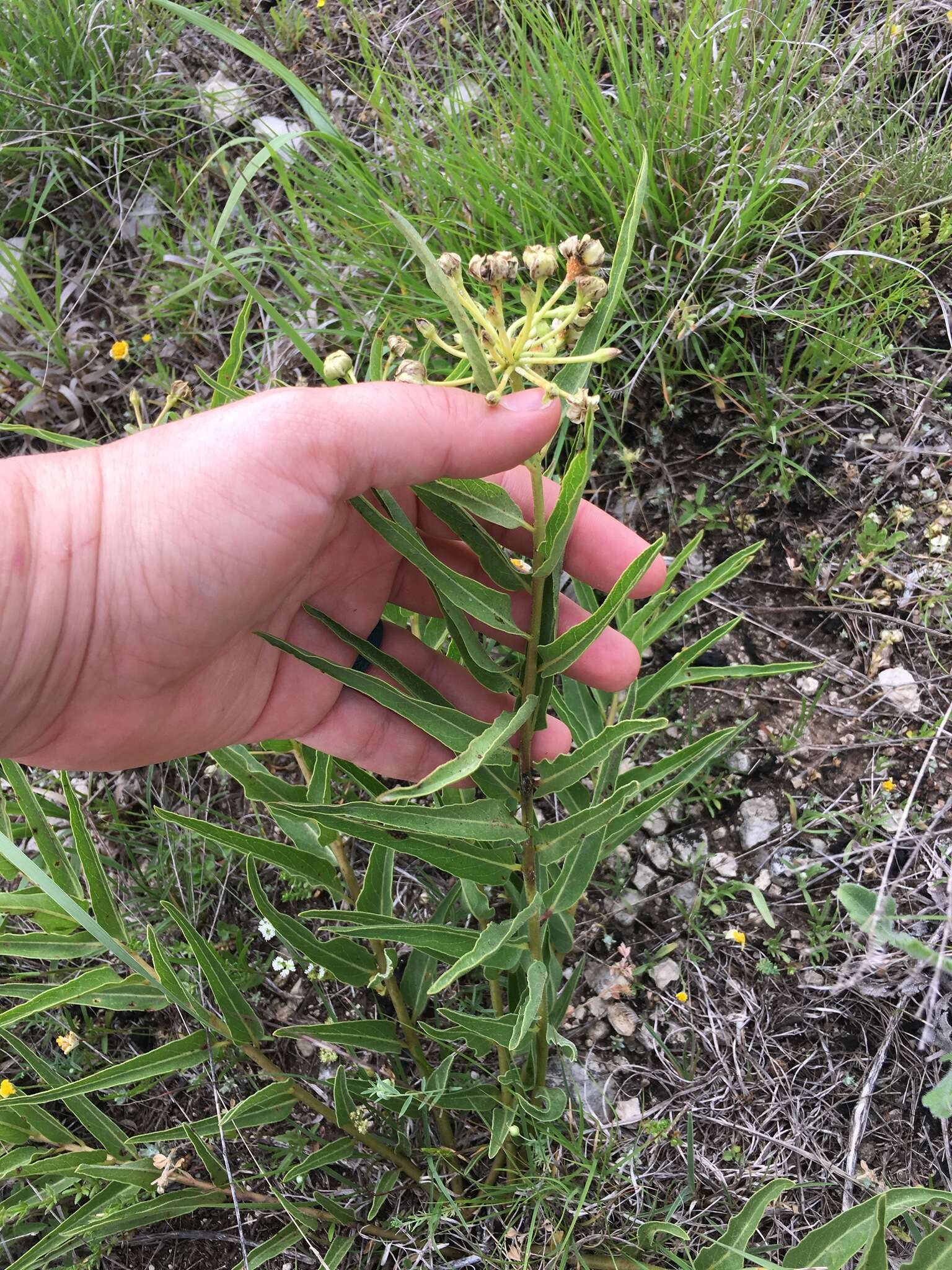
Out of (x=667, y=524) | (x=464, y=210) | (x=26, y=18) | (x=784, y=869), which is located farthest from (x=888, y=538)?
(x=26, y=18)

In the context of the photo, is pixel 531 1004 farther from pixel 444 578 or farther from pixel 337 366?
pixel 337 366

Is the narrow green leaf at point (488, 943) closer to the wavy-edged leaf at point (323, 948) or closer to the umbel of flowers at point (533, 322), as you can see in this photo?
the wavy-edged leaf at point (323, 948)

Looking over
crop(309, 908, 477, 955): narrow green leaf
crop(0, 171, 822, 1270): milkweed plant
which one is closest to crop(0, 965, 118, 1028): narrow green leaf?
crop(0, 171, 822, 1270): milkweed plant

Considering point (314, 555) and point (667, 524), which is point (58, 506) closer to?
point (314, 555)

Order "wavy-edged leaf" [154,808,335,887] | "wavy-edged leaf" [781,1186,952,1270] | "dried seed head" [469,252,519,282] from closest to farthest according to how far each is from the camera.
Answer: "dried seed head" [469,252,519,282]
"wavy-edged leaf" [781,1186,952,1270]
"wavy-edged leaf" [154,808,335,887]

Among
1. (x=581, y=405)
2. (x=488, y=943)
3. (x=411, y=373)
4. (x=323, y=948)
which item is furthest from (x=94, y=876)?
(x=581, y=405)

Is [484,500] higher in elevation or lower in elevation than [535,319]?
lower

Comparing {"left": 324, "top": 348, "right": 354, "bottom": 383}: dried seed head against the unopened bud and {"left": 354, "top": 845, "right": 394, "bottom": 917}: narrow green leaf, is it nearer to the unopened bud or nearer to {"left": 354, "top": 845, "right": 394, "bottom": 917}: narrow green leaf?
the unopened bud
